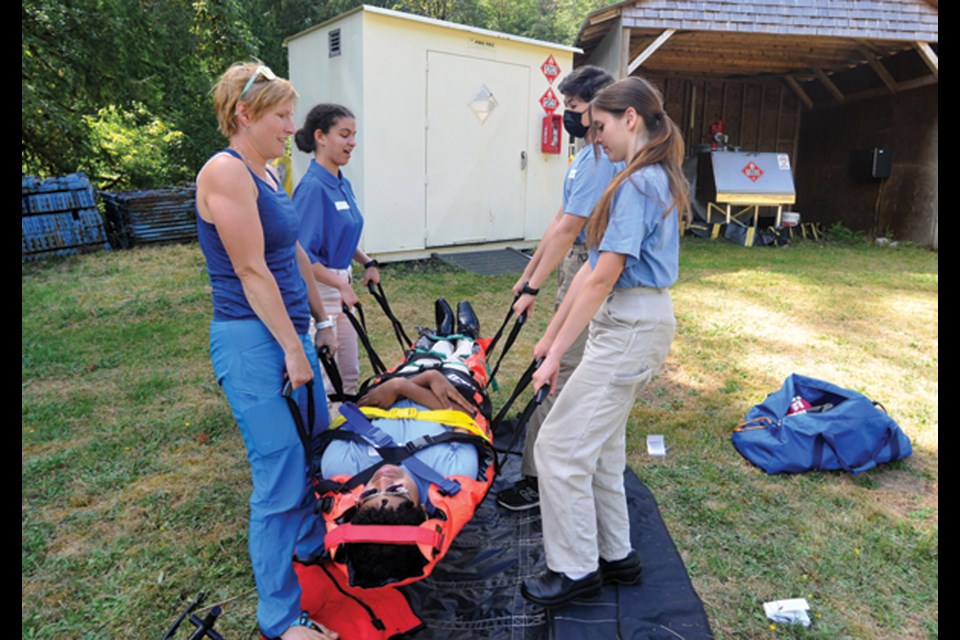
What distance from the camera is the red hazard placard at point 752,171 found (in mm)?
13445

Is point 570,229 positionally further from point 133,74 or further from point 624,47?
point 133,74

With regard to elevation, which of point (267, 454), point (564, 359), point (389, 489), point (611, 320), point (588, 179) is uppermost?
point (588, 179)

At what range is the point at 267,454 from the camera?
2311mm

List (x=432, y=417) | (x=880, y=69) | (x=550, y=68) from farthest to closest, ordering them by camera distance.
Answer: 1. (x=880, y=69)
2. (x=550, y=68)
3. (x=432, y=417)

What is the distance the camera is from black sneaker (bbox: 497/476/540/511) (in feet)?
11.1

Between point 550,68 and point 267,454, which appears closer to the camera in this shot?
point 267,454

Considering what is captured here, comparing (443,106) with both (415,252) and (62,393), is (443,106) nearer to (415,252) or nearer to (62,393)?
(415,252)

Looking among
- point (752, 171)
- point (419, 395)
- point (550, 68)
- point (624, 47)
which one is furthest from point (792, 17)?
point (419, 395)

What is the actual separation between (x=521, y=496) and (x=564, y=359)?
778 mm

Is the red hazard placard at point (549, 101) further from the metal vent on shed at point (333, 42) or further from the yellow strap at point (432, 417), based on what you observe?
the yellow strap at point (432, 417)

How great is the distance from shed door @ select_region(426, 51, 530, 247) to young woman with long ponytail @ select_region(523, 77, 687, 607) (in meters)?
7.01

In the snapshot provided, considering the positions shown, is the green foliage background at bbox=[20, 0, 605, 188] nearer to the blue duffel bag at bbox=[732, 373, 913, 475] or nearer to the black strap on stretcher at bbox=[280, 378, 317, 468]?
the black strap on stretcher at bbox=[280, 378, 317, 468]

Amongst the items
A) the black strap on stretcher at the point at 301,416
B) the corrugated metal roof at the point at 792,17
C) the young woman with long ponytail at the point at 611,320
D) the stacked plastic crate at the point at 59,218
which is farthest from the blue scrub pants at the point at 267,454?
the corrugated metal roof at the point at 792,17
